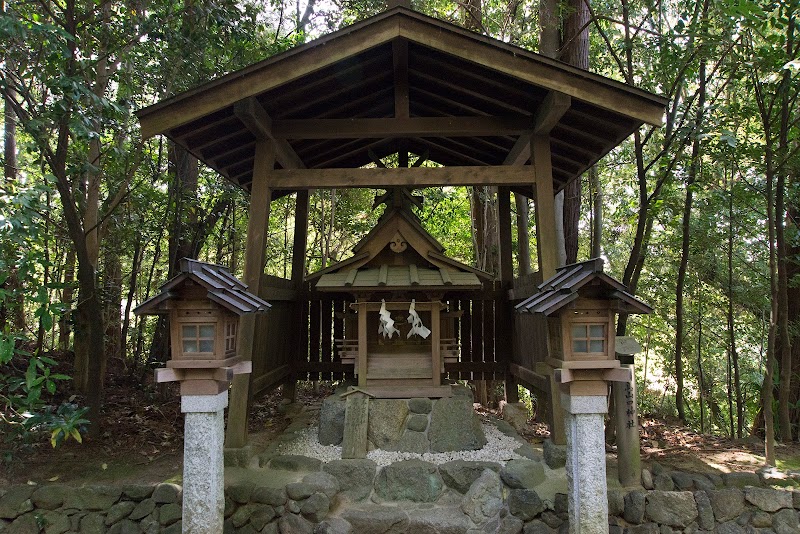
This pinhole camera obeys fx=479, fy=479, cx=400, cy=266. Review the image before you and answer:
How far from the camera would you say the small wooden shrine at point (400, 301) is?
5.66 m

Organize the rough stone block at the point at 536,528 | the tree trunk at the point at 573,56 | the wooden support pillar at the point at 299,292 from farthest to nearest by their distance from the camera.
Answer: the tree trunk at the point at 573,56 → the wooden support pillar at the point at 299,292 → the rough stone block at the point at 536,528

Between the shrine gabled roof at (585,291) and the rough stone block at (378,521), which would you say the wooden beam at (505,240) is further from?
the rough stone block at (378,521)

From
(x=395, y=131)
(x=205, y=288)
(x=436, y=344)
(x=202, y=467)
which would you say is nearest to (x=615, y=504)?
(x=436, y=344)

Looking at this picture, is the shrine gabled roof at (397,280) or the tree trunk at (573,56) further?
the tree trunk at (573,56)

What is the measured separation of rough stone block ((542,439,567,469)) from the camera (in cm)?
488

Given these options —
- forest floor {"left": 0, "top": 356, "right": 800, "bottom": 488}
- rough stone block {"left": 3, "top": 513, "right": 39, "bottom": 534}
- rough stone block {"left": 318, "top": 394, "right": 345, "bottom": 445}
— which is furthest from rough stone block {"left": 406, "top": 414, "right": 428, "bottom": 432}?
rough stone block {"left": 3, "top": 513, "right": 39, "bottom": 534}

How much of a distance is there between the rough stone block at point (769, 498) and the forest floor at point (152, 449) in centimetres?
33

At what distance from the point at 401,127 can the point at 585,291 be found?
10.1 ft

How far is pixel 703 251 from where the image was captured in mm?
7898

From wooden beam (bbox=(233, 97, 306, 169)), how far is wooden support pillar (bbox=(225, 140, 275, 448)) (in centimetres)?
14

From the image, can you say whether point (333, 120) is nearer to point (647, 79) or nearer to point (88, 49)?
point (88, 49)

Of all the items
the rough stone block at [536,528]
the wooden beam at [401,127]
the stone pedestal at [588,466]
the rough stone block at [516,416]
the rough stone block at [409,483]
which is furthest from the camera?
the rough stone block at [516,416]

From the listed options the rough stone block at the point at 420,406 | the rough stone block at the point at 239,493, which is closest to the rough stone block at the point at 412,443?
the rough stone block at the point at 420,406

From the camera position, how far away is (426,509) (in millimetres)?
4602
